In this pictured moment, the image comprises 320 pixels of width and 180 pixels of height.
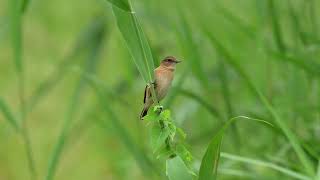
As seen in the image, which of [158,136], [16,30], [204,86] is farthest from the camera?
[204,86]

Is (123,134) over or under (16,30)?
under

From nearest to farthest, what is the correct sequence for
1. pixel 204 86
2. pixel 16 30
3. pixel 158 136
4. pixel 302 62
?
pixel 158 136 < pixel 16 30 < pixel 302 62 < pixel 204 86

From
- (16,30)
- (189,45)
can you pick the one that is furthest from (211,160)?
(189,45)

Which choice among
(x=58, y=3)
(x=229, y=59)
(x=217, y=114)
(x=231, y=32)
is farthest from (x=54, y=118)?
(x=229, y=59)

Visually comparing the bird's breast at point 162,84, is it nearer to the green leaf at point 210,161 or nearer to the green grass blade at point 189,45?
the green leaf at point 210,161

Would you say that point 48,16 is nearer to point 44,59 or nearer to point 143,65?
point 44,59

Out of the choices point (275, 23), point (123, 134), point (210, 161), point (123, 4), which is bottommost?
point (123, 134)

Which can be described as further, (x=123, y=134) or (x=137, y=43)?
(x=123, y=134)

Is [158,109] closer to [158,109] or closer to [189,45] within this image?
[158,109]
